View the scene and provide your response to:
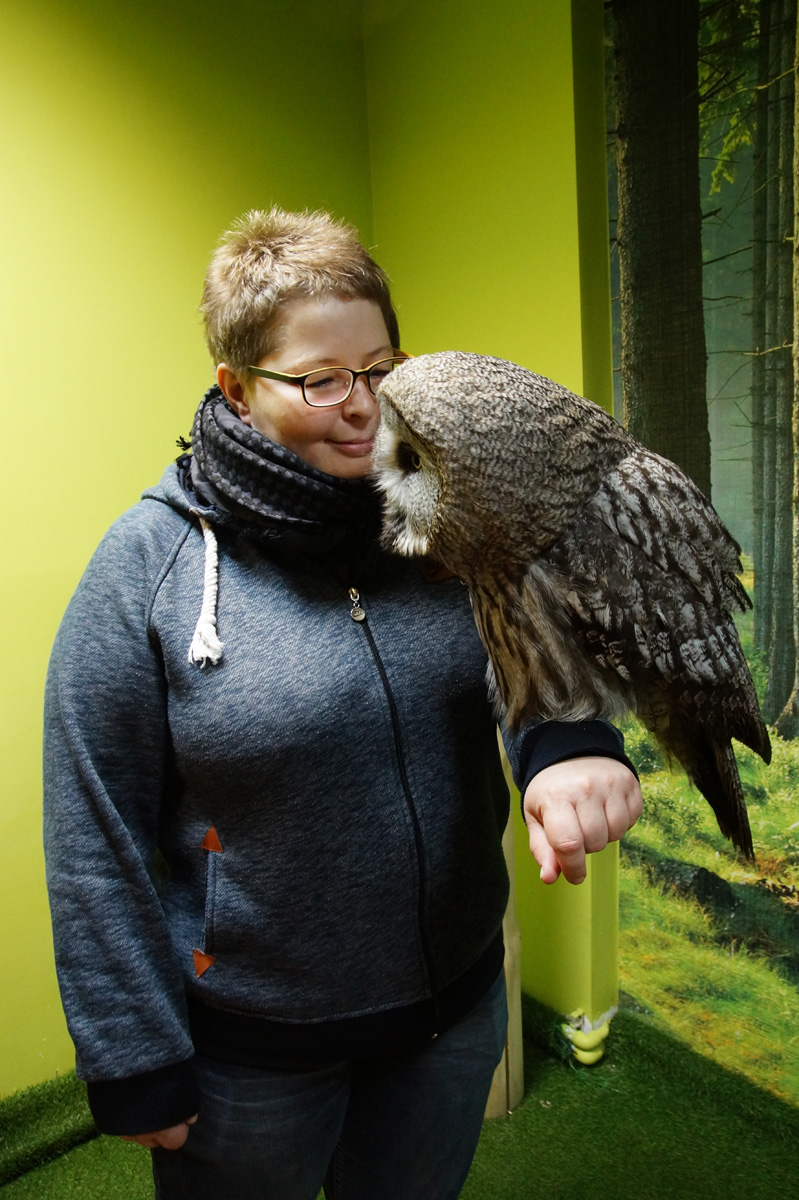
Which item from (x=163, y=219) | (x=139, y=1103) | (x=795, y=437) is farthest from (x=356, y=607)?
(x=163, y=219)

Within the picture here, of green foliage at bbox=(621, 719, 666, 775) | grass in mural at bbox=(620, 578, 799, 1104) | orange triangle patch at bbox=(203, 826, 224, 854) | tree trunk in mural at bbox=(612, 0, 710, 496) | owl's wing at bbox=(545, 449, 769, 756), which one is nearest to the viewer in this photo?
owl's wing at bbox=(545, 449, 769, 756)

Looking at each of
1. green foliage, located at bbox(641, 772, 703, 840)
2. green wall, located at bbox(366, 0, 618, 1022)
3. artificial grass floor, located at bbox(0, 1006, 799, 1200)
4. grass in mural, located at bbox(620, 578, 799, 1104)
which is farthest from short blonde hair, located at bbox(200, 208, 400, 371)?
artificial grass floor, located at bbox(0, 1006, 799, 1200)

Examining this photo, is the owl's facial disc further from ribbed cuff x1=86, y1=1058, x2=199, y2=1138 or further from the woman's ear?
ribbed cuff x1=86, y1=1058, x2=199, y2=1138

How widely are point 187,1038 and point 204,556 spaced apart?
0.55 meters

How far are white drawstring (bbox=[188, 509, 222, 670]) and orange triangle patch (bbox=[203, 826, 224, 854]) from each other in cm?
20

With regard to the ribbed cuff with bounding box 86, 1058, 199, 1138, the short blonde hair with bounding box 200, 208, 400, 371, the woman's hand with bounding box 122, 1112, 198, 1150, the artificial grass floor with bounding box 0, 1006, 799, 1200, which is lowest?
the artificial grass floor with bounding box 0, 1006, 799, 1200

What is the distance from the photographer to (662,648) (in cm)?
77

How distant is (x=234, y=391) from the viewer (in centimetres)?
91

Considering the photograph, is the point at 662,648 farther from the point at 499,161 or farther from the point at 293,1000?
the point at 499,161

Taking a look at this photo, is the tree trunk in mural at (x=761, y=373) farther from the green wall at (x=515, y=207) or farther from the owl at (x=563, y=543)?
the owl at (x=563, y=543)

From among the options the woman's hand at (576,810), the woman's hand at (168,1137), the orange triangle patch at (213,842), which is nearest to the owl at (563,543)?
the woman's hand at (576,810)

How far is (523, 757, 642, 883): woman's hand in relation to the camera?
65 centimetres

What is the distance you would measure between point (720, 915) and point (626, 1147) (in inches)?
21.2

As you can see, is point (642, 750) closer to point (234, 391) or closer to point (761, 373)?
point (761, 373)
